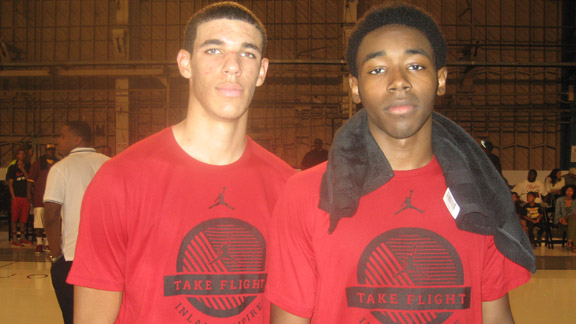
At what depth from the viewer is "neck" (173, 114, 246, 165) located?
187 centimetres

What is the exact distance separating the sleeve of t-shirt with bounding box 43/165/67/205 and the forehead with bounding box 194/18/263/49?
8.06ft

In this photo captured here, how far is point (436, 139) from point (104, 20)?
652 inches

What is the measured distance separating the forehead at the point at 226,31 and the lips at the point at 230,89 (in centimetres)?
18

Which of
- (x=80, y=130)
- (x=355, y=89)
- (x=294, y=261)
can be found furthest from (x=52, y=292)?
(x=355, y=89)

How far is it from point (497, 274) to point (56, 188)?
3.35 metres

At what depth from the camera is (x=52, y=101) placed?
15.8 meters

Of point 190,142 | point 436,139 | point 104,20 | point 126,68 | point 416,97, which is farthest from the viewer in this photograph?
point 104,20

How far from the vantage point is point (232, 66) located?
1.80 m

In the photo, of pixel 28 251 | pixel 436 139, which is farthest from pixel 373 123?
pixel 28 251

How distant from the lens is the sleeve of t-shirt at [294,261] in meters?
1.46

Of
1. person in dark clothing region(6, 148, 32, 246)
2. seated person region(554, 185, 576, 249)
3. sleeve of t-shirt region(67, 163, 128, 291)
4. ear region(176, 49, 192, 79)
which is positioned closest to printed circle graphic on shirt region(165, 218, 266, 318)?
sleeve of t-shirt region(67, 163, 128, 291)

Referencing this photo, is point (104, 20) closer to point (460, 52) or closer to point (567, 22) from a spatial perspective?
point (460, 52)

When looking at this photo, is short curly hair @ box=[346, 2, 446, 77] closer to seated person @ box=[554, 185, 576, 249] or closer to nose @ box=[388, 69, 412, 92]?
nose @ box=[388, 69, 412, 92]

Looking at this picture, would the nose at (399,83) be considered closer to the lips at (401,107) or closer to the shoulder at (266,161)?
the lips at (401,107)
